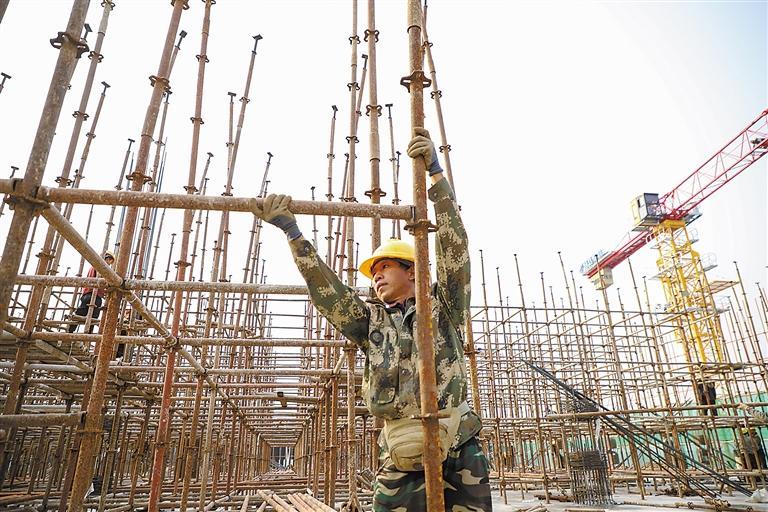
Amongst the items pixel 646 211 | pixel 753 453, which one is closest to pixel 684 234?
pixel 646 211

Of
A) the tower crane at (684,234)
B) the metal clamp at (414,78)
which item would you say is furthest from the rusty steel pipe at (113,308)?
the tower crane at (684,234)

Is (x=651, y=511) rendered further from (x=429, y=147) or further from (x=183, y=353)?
(x=429, y=147)

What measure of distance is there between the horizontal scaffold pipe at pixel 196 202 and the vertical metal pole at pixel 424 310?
125 millimetres

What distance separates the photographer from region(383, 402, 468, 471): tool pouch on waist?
2.24 m

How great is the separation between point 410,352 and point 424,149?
1.10 m

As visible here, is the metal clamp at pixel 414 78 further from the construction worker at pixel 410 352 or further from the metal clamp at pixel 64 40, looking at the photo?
the metal clamp at pixel 64 40

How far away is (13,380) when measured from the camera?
4961 mm

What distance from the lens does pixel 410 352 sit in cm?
261

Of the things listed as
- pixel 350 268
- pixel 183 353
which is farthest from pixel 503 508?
pixel 183 353

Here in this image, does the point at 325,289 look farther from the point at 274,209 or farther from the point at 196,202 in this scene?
the point at 196,202

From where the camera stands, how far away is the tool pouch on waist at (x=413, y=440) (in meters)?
2.24

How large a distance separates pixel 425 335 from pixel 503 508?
8.04 m

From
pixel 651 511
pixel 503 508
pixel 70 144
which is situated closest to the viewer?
pixel 70 144

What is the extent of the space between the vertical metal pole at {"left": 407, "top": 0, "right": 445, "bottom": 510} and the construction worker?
0.33ft
